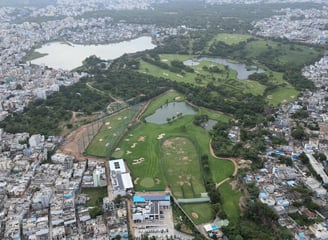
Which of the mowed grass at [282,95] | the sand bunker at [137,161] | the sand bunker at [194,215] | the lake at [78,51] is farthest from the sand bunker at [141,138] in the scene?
the lake at [78,51]

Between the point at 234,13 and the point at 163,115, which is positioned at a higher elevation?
the point at 234,13

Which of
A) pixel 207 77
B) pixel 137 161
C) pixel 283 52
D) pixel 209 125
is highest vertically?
pixel 283 52

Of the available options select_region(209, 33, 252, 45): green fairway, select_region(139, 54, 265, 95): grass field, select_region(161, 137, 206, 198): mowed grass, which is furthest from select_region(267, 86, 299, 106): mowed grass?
select_region(209, 33, 252, 45): green fairway

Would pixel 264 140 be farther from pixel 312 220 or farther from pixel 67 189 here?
pixel 67 189

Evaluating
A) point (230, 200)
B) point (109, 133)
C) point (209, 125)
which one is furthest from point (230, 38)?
point (230, 200)

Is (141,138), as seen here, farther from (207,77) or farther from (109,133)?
(207,77)

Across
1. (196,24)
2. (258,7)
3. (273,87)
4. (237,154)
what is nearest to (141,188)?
(237,154)

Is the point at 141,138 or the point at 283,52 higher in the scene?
the point at 283,52
